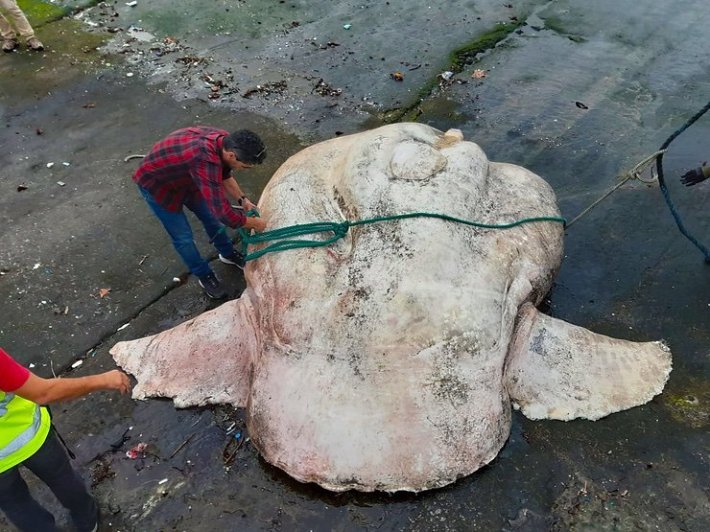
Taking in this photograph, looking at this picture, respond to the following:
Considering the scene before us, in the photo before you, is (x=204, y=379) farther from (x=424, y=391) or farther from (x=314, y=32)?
(x=314, y=32)

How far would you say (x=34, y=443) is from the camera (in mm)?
2691

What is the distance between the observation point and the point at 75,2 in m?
9.20

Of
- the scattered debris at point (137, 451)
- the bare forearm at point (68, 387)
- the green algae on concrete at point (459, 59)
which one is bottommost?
the green algae on concrete at point (459, 59)

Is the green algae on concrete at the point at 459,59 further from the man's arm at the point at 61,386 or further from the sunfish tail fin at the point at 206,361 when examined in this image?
the man's arm at the point at 61,386

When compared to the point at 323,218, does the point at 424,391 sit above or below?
below

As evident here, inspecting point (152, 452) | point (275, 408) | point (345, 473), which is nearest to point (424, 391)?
point (345, 473)

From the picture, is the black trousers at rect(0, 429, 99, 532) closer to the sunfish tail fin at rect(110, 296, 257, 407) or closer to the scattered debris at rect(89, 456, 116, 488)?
the scattered debris at rect(89, 456, 116, 488)

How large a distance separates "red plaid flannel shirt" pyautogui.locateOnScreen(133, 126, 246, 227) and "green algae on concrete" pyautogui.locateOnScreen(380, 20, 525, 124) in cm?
298

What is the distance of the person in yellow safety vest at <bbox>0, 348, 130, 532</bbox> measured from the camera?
8.05 feet

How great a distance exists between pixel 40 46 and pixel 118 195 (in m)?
3.76

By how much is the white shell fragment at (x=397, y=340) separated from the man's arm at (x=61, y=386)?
0.89m

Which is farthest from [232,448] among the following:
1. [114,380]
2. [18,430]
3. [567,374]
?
[567,374]

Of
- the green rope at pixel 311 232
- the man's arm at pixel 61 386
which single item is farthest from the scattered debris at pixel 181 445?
the green rope at pixel 311 232

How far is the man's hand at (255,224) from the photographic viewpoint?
368 cm
